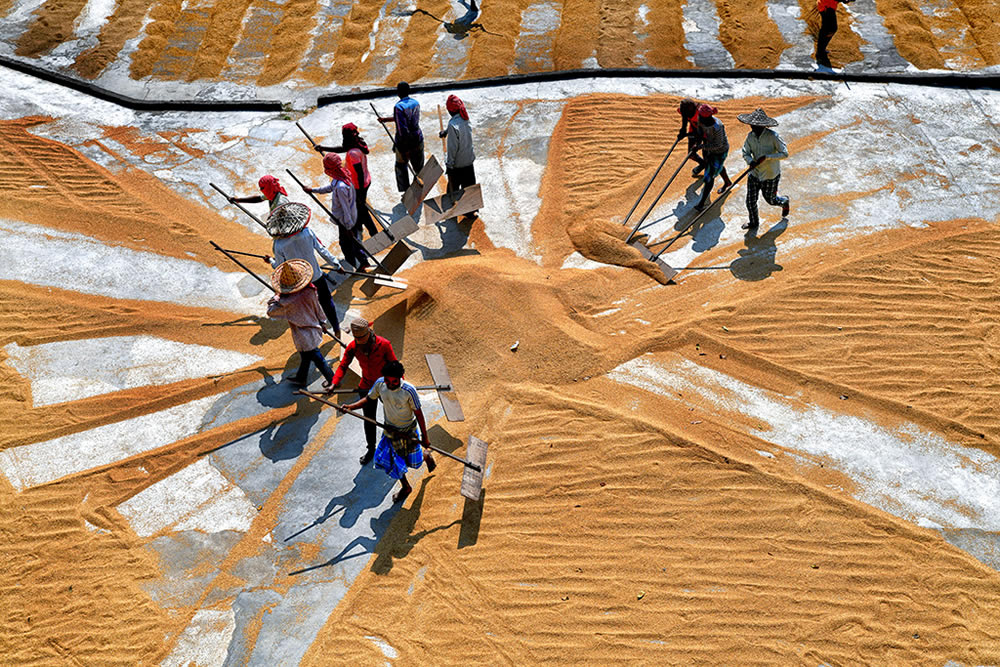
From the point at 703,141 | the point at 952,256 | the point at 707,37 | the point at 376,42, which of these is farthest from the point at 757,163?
the point at 376,42

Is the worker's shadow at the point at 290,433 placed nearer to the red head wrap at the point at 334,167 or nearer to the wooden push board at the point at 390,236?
the wooden push board at the point at 390,236

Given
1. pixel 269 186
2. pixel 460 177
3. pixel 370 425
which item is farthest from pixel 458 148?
pixel 370 425

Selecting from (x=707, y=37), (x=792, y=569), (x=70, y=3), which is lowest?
(x=792, y=569)

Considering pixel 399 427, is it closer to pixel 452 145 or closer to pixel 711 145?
pixel 452 145

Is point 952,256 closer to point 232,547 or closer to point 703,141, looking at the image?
point 703,141

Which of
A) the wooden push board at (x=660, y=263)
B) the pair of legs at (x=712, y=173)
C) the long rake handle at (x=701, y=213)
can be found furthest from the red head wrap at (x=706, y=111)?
the wooden push board at (x=660, y=263)
